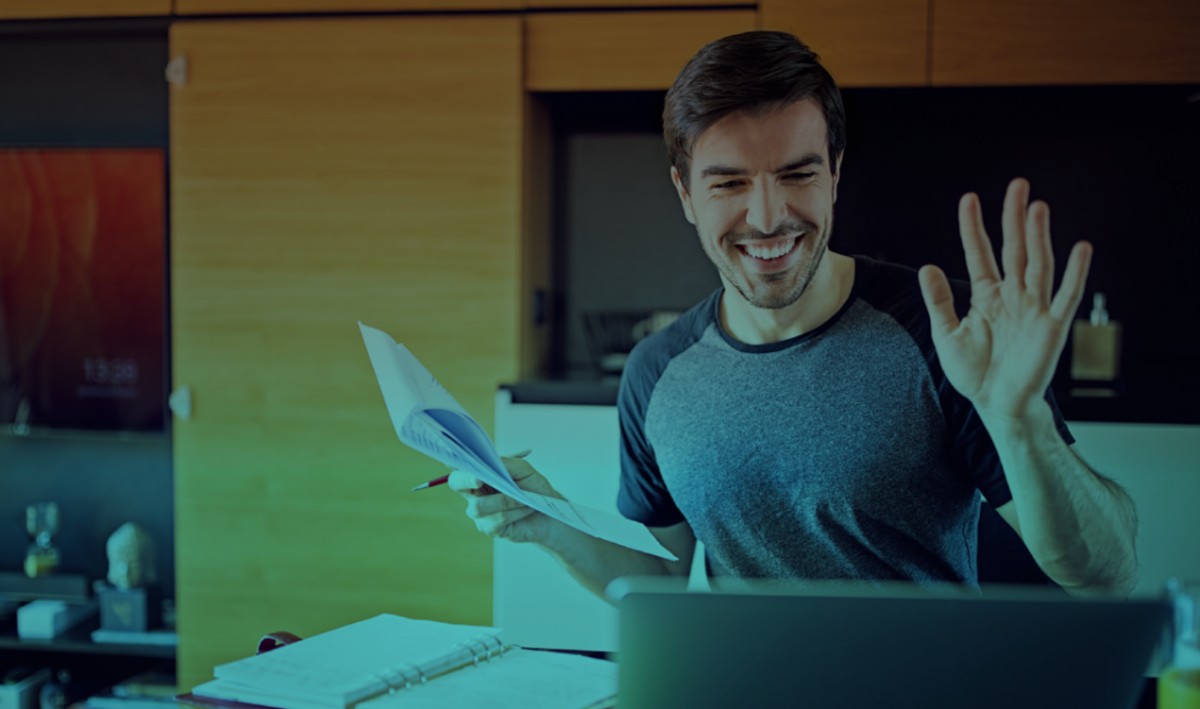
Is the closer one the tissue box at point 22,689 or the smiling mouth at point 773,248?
the smiling mouth at point 773,248

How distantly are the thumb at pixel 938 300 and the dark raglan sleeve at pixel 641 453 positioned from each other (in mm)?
519

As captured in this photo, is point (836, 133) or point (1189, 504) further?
point (1189, 504)

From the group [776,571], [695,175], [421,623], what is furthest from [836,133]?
[421,623]

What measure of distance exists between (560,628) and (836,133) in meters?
1.42

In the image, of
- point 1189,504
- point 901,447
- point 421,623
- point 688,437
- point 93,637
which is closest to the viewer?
point 421,623

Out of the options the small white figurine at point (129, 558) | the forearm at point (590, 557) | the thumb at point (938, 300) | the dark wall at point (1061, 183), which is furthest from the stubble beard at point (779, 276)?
the small white figurine at point (129, 558)

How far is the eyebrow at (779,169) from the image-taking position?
1.56 metres

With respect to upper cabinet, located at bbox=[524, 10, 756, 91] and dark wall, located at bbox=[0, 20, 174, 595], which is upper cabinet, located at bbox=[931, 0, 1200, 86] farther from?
dark wall, located at bbox=[0, 20, 174, 595]

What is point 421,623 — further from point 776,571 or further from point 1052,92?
point 1052,92

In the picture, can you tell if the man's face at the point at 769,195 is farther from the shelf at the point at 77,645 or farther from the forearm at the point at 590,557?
the shelf at the point at 77,645

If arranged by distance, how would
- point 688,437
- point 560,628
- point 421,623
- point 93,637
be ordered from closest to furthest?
point 421,623 < point 688,437 < point 560,628 < point 93,637

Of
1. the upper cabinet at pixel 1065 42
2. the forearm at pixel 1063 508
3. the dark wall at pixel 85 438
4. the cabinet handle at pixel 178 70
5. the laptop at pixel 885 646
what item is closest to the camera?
the laptop at pixel 885 646

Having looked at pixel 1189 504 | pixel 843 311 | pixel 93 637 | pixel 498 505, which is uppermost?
pixel 843 311

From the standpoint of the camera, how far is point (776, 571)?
1.59 metres
